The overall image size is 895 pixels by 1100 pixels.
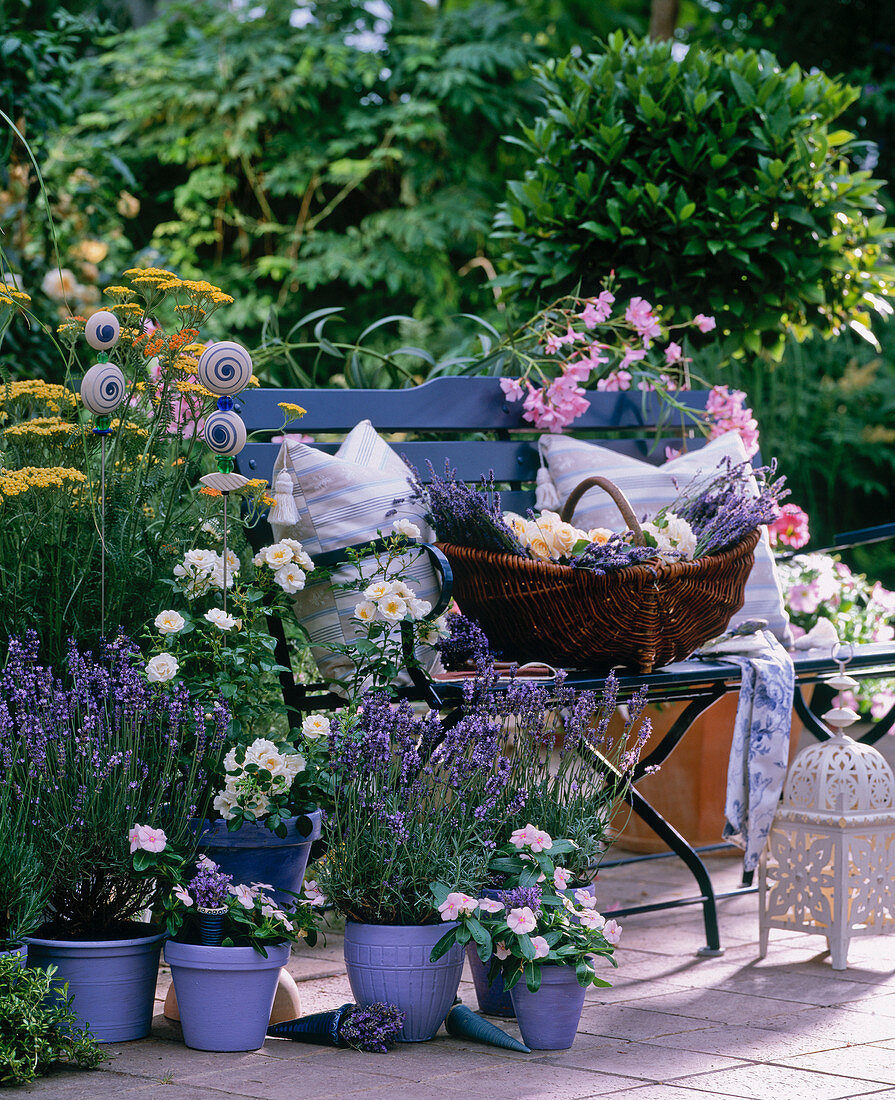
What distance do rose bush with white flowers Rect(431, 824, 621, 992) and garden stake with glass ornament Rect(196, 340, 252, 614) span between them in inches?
25.6

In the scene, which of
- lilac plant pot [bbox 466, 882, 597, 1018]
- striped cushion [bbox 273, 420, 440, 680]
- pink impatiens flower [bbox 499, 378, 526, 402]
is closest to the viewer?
lilac plant pot [bbox 466, 882, 597, 1018]

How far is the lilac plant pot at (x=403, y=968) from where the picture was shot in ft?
6.89

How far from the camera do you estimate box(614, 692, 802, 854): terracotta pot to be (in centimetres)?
367

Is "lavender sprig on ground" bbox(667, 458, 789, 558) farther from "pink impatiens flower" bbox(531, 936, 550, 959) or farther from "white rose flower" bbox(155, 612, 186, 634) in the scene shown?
"white rose flower" bbox(155, 612, 186, 634)

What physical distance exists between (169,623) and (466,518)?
631mm

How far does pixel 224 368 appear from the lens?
2232 mm

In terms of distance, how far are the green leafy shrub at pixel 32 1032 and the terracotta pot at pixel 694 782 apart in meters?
1.99

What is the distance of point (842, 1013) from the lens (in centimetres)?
235

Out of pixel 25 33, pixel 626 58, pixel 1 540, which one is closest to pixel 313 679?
pixel 1 540

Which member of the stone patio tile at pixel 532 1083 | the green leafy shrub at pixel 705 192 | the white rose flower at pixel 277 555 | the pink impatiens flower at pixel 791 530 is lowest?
the stone patio tile at pixel 532 1083

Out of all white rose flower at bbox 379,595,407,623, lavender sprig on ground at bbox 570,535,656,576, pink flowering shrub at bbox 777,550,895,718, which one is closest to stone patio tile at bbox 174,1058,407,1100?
white rose flower at bbox 379,595,407,623

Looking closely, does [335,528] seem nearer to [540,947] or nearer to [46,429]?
[46,429]

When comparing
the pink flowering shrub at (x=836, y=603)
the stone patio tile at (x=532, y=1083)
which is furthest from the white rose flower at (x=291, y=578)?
the pink flowering shrub at (x=836, y=603)

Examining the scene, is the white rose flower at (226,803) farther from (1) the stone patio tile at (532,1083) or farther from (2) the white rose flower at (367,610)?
(1) the stone patio tile at (532,1083)
